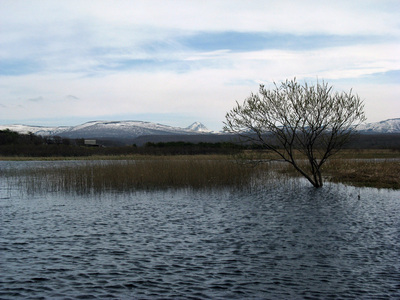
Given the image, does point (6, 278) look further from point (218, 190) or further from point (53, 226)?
point (218, 190)

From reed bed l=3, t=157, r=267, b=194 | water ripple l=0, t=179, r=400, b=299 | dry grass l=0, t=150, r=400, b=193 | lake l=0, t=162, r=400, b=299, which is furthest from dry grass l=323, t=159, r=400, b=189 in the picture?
water ripple l=0, t=179, r=400, b=299

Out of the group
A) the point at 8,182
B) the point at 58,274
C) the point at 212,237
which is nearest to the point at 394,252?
the point at 212,237

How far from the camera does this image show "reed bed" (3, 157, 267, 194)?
22.9m

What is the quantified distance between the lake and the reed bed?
485cm

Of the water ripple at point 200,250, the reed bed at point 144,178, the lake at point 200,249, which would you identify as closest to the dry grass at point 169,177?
the reed bed at point 144,178

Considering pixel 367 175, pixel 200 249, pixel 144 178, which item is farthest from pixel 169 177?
pixel 200 249

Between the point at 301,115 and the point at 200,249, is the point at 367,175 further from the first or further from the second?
the point at 200,249

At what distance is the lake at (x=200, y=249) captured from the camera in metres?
7.44

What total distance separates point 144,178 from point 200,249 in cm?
1480

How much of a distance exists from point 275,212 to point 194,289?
27.7 ft

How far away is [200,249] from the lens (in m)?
10.0

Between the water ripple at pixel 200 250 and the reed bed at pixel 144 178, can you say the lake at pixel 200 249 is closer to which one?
the water ripple at pixel 200 250

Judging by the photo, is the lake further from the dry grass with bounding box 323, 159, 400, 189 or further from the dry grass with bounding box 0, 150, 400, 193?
the dry grass with bounding box 323, 159, 400, 189

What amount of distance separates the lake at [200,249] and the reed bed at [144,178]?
15.9 feet
